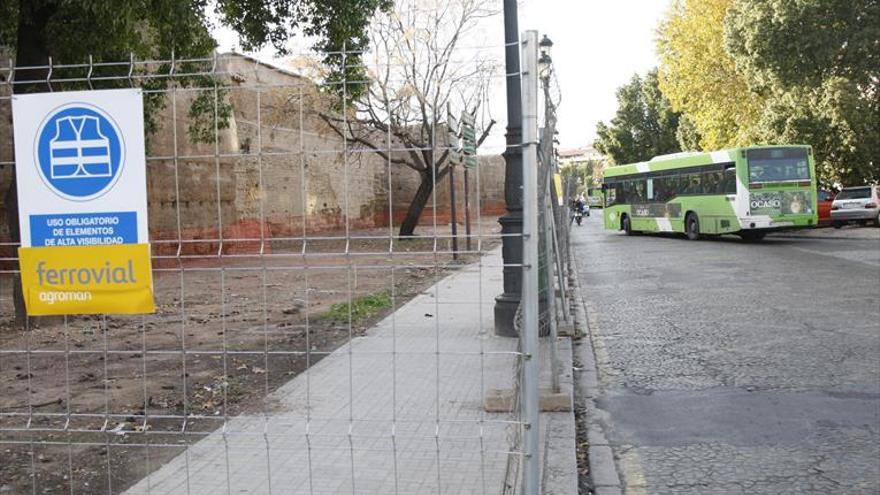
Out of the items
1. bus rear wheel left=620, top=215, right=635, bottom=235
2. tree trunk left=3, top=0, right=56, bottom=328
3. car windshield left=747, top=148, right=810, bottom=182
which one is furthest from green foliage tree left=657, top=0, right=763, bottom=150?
tree trunk left=3, top=0, right=56, bottom=328

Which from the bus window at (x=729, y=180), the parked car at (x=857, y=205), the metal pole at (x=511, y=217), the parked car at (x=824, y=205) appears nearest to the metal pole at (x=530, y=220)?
the metal pole at (x=511, y=217)

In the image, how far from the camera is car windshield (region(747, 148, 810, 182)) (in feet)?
70.7

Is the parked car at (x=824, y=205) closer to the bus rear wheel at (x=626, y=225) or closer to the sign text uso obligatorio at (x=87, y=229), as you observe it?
the bus rear wheel at (x=626, y=225)

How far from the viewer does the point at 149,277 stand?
322 centimetres

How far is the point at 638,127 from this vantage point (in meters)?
64.8

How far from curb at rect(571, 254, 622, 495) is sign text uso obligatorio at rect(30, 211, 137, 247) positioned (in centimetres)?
295

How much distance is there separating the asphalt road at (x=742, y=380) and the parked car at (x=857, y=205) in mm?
13114

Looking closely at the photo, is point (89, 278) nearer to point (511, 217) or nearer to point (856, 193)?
point (511, 217)

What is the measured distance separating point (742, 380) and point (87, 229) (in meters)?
5.59

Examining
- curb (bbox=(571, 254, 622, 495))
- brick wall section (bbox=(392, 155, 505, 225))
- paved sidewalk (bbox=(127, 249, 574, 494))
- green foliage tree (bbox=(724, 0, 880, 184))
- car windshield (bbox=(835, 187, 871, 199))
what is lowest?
curb (bbox=(571, 254, 622, 495))

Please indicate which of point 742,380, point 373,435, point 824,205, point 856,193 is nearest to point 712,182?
point 856,193

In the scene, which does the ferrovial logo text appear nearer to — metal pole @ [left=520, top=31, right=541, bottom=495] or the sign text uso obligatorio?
the sign text uso obligatorio

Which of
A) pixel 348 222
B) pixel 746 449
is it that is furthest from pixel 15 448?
pixel 746 449

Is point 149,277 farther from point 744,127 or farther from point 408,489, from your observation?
point 744,127
